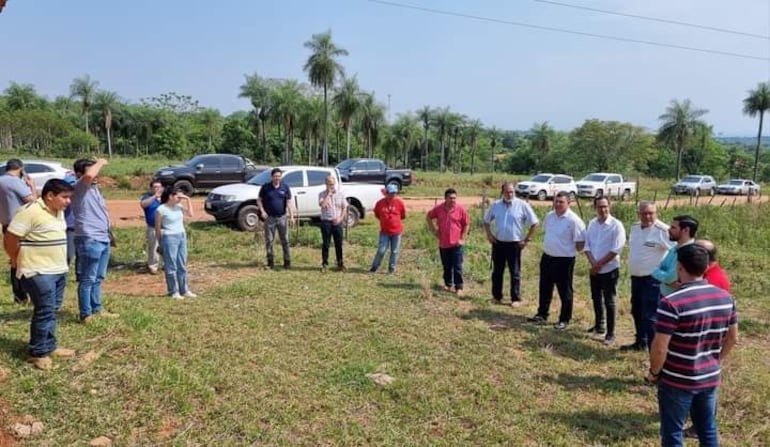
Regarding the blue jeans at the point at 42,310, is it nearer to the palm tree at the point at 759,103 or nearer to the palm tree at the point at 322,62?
the palm tree at the point at 322,62

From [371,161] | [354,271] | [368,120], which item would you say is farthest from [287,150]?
[354,271]

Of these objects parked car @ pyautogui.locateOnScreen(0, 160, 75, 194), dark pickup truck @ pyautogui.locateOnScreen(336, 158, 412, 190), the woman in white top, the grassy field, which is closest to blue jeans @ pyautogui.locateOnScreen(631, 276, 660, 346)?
the grassy field

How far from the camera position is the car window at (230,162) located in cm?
1912

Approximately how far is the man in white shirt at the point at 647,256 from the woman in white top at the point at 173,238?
512cm

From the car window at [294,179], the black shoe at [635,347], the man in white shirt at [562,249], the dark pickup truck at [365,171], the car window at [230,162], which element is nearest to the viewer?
the black shoe at [635,347]

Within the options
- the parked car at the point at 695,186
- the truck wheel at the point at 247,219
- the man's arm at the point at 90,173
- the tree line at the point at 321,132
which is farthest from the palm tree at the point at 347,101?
the man's arm at the point at 90,173

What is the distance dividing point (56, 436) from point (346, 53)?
1438 inches

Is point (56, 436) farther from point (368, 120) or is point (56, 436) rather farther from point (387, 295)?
point (368, 120)

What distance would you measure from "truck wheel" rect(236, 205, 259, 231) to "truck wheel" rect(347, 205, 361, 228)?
254 centimetres

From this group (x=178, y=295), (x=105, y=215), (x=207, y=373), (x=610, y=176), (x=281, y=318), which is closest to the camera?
(x=207, y=373)

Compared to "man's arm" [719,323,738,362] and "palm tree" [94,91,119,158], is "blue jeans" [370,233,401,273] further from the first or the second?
"palm tree" [94,91,119,158]

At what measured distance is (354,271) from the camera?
9094mm

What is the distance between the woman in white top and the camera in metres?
6.44

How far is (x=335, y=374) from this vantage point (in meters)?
4.78
